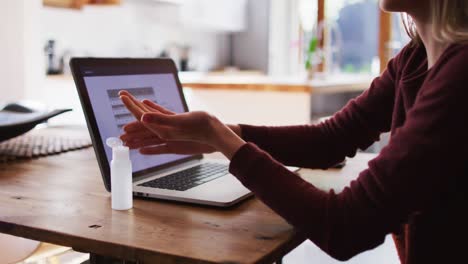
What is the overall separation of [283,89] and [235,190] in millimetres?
2009

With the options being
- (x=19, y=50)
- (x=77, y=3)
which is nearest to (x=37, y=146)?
(x=19, y=50)

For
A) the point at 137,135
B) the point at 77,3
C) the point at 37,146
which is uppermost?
the point at 77,3

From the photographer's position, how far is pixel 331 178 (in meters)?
1.16

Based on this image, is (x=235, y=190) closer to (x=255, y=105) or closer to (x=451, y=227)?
(x=451, y=227)

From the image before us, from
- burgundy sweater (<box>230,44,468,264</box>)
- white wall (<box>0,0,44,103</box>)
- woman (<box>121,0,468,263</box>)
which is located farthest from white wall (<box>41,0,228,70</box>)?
burgundy sweater (<box>230,44,468,264</box>)

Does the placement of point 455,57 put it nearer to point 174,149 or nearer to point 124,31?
point 174,149

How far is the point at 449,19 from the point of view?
81 cm

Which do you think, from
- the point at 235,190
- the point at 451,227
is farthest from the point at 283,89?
the point at 451,227

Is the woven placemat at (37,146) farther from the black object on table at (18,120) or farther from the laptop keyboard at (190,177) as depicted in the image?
the laptop keyboard at (190,177)

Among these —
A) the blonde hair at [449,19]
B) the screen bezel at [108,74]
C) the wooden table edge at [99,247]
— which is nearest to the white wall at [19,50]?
the screen bezel at [108,74]

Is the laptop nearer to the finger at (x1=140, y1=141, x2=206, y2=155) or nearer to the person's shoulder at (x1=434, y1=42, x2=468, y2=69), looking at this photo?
the finger at (x1=140, y1=141, x2=206, y2=155)

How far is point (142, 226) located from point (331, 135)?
1.71ft

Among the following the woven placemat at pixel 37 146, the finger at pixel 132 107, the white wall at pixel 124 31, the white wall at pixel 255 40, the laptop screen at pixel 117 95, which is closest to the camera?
the finger at pixel 132 107

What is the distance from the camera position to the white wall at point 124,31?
393 cm
